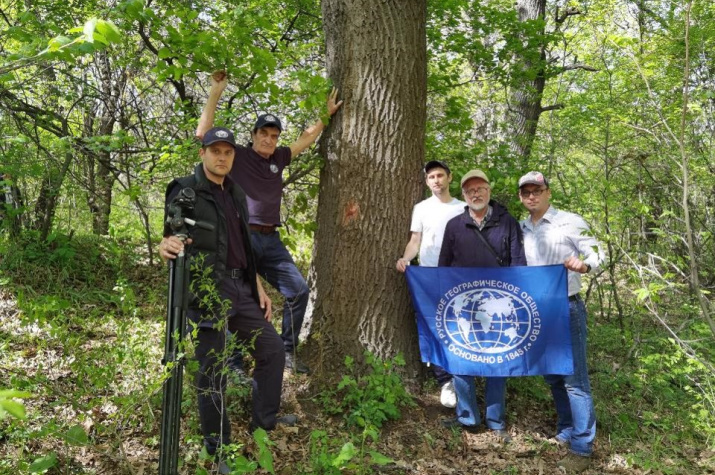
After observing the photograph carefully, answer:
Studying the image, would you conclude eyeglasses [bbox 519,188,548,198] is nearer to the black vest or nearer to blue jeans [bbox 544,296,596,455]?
blue jeans [bbox 544,296,596,455]

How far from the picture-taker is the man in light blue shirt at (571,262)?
402 centimetres

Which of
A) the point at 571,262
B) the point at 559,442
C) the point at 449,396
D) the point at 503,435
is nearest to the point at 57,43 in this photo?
the point at 571,262

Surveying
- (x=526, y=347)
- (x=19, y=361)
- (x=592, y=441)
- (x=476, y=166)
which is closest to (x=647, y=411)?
(x=592, y=441)

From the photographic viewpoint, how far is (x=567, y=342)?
A: 13.7ft

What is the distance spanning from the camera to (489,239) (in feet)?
14.4

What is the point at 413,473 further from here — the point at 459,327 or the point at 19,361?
the point at 19,361

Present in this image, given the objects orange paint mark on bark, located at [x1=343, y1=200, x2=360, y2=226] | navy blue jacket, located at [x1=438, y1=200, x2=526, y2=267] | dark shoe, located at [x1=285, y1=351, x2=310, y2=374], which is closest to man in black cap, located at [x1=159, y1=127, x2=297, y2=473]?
dark shoe, located at [x1=285, y1=351, x2=310, y2=374]

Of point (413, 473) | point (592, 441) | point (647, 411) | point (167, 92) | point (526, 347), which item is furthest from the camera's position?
point (167, 92)

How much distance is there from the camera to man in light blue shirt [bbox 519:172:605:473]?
13.2ft

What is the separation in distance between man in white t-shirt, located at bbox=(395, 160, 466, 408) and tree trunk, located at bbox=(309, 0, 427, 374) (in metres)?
0.12

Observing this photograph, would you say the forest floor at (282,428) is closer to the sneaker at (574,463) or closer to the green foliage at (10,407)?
the sneaker at (574,463)

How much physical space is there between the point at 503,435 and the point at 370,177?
243 centimetres

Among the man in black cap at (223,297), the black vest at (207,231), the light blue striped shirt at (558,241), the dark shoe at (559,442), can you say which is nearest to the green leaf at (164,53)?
the man in black cap at (223,297)

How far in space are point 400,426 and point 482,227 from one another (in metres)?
1.76
